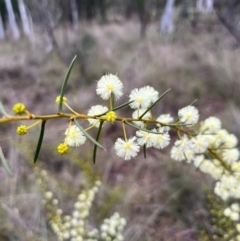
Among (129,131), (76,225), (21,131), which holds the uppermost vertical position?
(21,131)

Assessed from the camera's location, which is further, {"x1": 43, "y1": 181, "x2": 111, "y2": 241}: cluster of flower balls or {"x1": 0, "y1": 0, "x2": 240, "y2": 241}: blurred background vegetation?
{"x1": 0, "y1": 0, "x2": 240, "y2": 241}: blurred background vegetation

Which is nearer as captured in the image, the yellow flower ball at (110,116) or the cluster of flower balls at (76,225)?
the yellow flower ball at (110,116)

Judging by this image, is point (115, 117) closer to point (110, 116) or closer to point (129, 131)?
point (110, 116)

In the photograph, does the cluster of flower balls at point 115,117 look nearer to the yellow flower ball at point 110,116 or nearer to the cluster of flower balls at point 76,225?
the yellow flower ball at point 110,116

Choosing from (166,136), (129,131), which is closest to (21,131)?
(166,136)

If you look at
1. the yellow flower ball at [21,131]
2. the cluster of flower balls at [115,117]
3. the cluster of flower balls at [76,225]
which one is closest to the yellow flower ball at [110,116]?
the cluster of flower balls at [115,117]

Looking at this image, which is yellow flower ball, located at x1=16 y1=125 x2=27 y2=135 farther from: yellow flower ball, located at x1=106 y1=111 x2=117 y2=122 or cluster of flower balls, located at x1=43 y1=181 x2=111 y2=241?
cluster of flower balls, located at x1=43 y1=181 x2=111 y2=241

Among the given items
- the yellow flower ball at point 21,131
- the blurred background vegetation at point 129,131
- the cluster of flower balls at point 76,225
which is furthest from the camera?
the blurred background vegetation at point 129,131

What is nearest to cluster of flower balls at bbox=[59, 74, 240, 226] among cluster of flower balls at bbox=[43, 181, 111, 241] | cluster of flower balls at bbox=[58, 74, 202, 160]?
cluster of flower balls at bbox=[58, 74, 202, 160]

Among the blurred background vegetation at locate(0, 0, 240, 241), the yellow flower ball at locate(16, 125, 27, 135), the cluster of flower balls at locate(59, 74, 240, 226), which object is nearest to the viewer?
the yellow flower ball at locate(16, 125, 27, 135)
